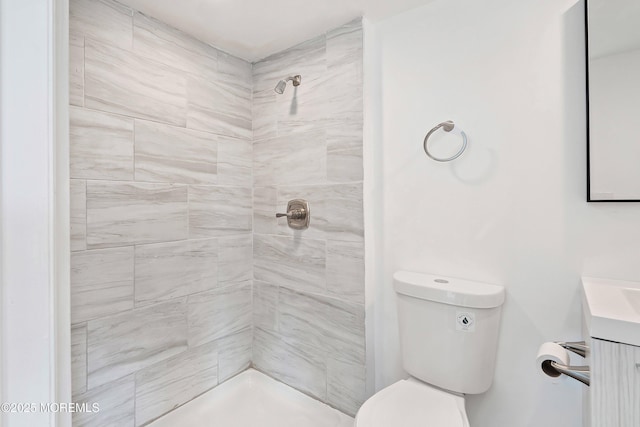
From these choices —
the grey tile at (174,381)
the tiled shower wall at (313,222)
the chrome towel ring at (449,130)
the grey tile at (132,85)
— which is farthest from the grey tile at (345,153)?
the grey tile at (174,381)

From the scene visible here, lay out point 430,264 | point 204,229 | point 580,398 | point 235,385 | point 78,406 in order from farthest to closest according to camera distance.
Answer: point 235,385 < point 204,229 < point 430,264 < point 78,406 < point 580,398

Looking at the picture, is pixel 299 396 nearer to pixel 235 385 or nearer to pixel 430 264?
pixel 235 385

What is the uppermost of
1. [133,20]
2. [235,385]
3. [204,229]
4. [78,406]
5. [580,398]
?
[133,20]

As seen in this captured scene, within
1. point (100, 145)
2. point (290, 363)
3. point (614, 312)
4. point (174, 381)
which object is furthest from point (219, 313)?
point (614, 312)

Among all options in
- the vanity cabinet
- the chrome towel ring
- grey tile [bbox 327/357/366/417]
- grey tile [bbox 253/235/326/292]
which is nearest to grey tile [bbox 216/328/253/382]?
grey tile [bbox 253/235/326/292]

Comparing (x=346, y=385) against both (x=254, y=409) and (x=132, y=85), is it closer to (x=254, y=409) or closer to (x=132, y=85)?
(x=254, y=409)

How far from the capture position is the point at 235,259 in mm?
1840

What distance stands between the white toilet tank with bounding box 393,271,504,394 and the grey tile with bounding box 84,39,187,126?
1392mm

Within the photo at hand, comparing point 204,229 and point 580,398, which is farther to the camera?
point 204,229

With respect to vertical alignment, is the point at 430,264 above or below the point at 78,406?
above

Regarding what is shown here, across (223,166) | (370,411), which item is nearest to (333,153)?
(223,166)

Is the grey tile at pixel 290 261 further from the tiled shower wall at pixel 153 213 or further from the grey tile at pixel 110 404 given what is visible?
the grey tile at pixel 110 404

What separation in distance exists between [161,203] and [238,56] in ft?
3.19

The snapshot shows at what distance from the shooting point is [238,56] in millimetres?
1840
